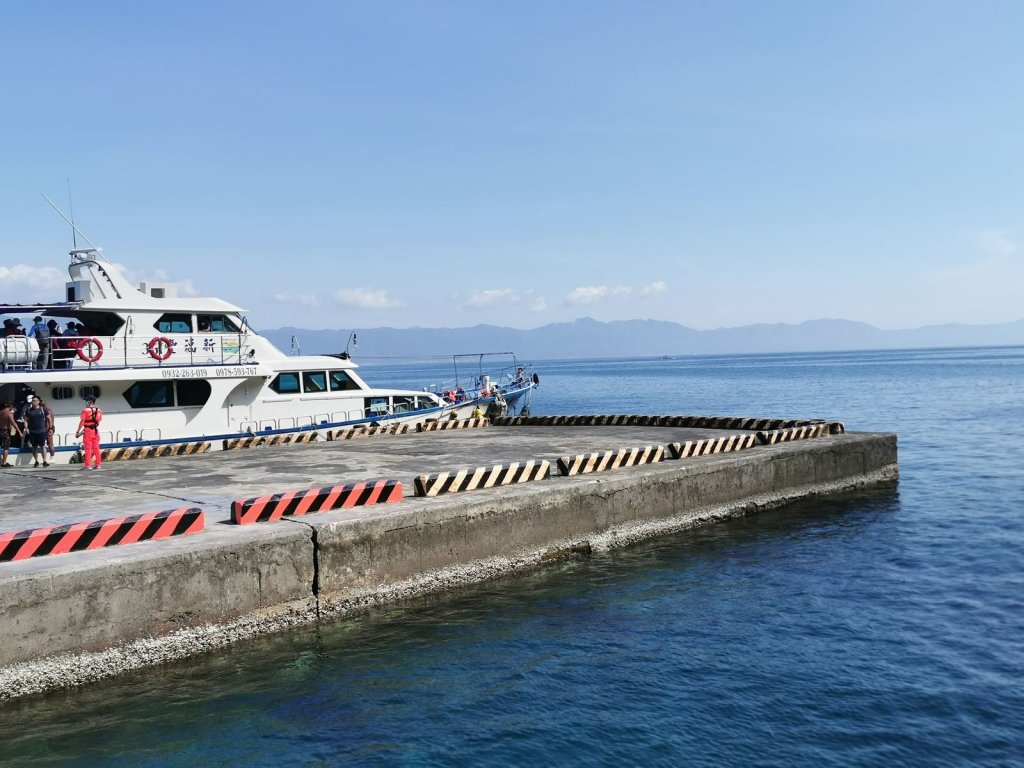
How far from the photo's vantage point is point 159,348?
24.5 metres

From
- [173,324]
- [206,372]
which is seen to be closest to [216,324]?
[173,324]

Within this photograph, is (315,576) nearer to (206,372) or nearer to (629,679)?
(629,679)

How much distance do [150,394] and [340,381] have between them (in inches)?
262

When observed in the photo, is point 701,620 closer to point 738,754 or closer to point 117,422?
point 738,754

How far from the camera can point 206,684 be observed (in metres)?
10.3

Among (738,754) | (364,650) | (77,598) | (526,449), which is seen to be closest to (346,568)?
(364,650)

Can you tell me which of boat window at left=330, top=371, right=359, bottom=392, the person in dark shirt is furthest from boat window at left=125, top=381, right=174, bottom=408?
boat window at left=330, top=371, right=359, bottom=392

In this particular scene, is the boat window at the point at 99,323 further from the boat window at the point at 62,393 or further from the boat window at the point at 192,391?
the boat window at the point at 192,391

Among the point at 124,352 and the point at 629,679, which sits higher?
the point at 124,352

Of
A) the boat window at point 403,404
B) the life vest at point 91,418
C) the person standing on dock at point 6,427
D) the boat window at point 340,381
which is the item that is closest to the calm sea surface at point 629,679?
the life vest at point 91,418

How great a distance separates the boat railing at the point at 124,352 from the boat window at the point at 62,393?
58 centimetres

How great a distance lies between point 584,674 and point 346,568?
4.29 meters

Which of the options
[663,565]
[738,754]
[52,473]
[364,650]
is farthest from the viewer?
[52,473]

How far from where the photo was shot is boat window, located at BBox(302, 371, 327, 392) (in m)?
28.1
